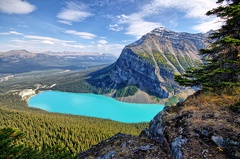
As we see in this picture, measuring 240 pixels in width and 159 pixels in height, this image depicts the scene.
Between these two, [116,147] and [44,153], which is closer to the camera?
[44,153]

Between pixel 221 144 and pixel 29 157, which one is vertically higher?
pixel 29 157

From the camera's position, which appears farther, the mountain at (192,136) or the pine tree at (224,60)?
the pine tree at (224,60)

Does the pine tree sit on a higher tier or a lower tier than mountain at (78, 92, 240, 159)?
higher

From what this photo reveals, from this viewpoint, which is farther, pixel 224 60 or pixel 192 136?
pixel 224 60

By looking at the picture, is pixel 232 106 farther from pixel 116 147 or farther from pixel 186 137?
pixel 116 147

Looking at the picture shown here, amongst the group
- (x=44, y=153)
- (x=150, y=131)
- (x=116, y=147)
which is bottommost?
(x=116, y=147)

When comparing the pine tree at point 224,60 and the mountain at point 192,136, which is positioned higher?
the pine tree at point 224,60

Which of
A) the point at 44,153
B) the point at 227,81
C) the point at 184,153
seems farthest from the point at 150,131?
the point at 44,153

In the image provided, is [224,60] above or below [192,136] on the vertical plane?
above

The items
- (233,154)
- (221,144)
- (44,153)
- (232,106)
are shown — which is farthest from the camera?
(232,106)

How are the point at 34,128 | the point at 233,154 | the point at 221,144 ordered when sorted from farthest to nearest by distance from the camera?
the point at 34,128
the point at 221,144
the point at 233,154

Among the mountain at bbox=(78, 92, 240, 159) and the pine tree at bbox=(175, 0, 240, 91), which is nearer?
the mountain at bbox=(78, 92, 240, 159)
